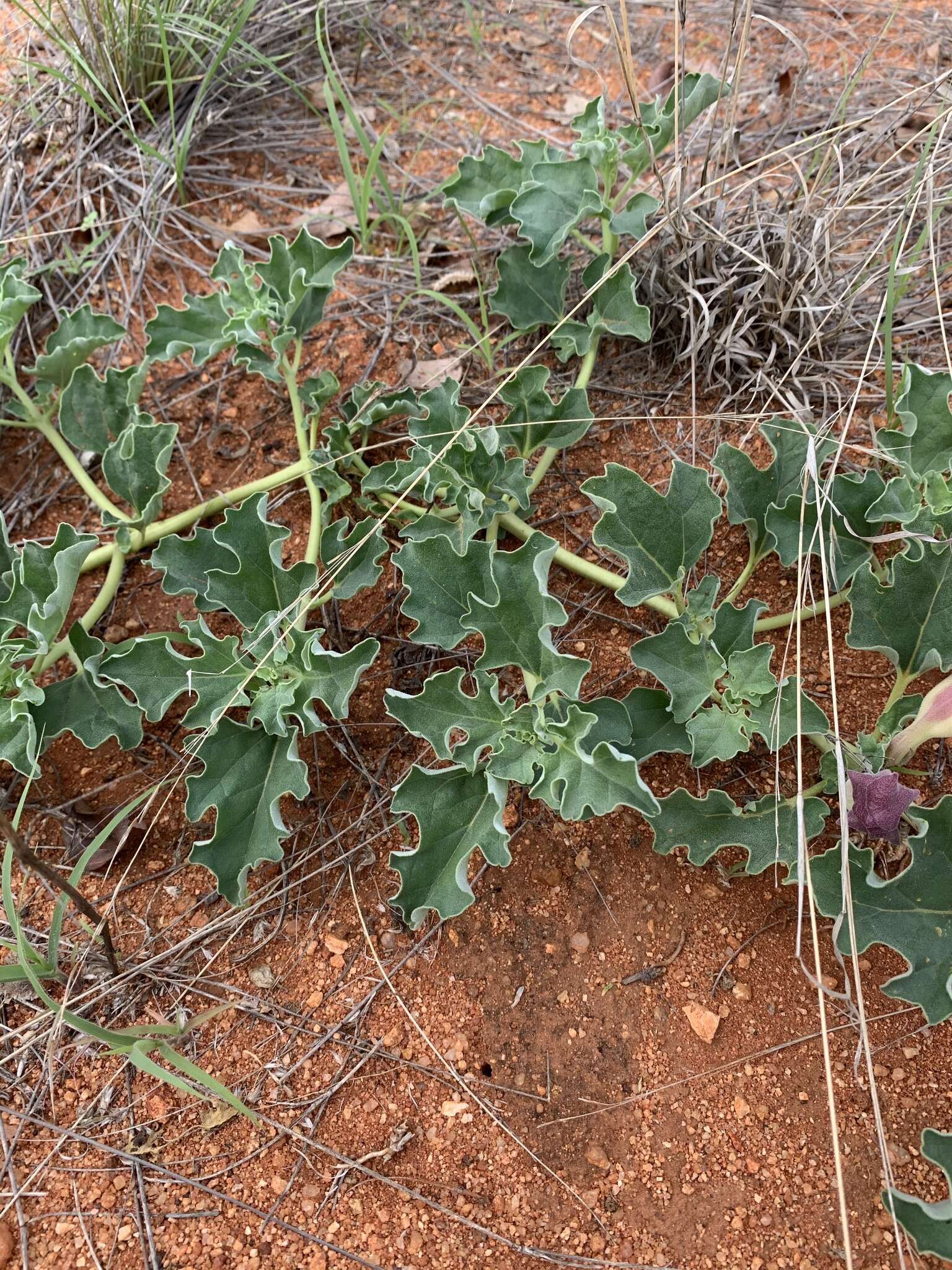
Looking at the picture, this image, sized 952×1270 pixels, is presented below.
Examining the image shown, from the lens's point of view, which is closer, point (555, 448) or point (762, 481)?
point (762, 481)

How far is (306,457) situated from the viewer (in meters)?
2.40

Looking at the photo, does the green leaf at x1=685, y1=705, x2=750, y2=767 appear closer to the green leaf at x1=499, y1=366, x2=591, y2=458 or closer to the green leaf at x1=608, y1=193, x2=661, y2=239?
the green leaf at x1=499, y1=366, x2=591, y2=458

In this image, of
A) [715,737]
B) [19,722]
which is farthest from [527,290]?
[19,722]

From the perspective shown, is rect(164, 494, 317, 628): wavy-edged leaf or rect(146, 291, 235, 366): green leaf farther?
rect(146, 291, 235, 366): green leaf

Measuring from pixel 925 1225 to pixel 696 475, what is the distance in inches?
53.4

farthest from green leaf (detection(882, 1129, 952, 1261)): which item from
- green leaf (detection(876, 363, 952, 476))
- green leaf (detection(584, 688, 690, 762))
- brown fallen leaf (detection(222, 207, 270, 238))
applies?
brown fallen leaf (detection(222, 207, 270, 238))

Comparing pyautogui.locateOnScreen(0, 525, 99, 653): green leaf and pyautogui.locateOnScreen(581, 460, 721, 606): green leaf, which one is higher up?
pyautogui.locateOnScreen(0, 525, 99, 653): green leaf

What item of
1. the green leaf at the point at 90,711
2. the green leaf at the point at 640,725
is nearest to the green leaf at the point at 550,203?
the green leaf at the point at 640,725

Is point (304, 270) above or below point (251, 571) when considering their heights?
above

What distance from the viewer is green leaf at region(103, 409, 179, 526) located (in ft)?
7.68

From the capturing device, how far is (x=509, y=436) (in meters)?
2.38

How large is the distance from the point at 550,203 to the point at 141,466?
1159 mm

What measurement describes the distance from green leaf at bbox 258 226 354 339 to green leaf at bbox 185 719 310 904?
1.04m

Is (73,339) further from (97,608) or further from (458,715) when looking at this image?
(458,715)
